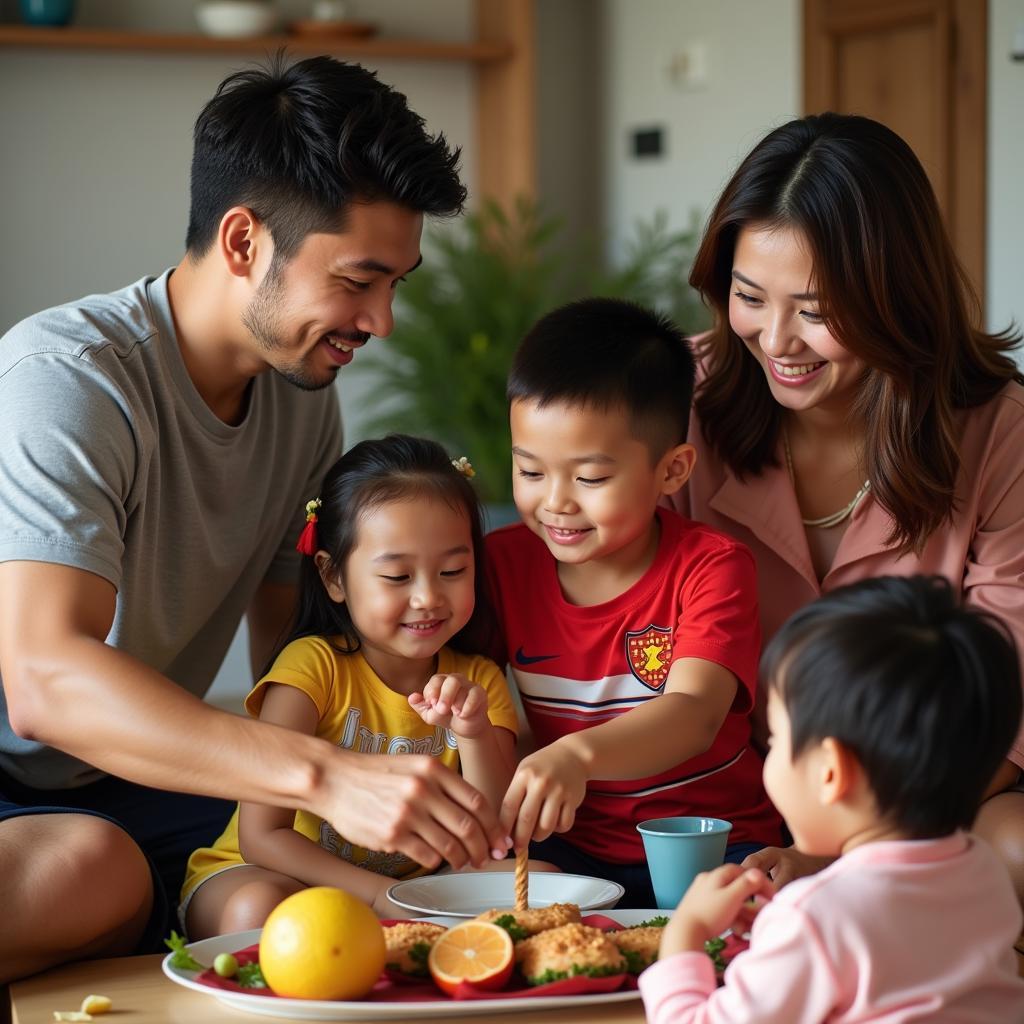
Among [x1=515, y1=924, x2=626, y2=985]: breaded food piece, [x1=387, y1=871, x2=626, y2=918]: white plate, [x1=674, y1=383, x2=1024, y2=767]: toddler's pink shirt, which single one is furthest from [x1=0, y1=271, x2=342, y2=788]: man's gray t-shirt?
[x1=674, y1=383, x2=1024, y2=767]: toddler's pink shirt

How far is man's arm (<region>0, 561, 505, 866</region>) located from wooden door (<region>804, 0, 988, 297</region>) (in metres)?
2.98

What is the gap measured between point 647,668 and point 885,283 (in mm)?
596

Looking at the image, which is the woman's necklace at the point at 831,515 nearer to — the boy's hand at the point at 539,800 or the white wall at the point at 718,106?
the boy's hand at the point at 539,800

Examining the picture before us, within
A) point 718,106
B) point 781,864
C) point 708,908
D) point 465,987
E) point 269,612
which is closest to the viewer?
point 708,908

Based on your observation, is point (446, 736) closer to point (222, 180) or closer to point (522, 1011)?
point (522, 1011)

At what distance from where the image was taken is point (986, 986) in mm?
1254

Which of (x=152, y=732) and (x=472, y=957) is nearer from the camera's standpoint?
(x=472, y=957)

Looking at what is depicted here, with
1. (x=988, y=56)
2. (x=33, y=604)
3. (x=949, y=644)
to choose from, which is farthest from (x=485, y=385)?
(x=949, y=644)

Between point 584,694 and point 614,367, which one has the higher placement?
point 614,367

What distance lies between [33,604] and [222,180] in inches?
27.3

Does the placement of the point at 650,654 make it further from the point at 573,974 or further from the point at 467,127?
the point at 467,127

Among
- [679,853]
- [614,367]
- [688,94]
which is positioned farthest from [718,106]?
[679,853]

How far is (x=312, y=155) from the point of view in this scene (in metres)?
1.96

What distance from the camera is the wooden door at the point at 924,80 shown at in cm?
407
